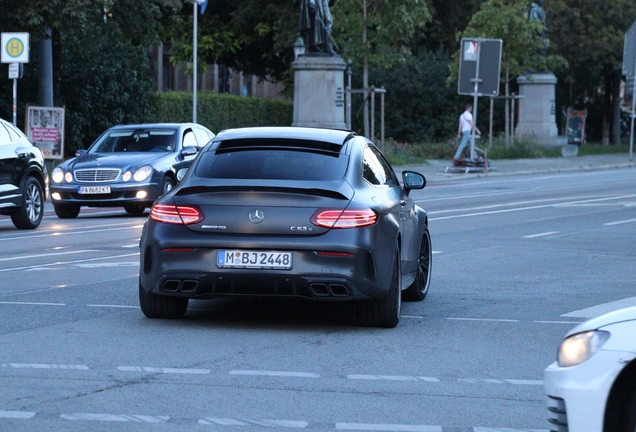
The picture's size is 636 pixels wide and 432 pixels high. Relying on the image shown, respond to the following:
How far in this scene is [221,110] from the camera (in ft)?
162

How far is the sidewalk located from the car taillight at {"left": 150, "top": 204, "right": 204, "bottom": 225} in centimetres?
2566

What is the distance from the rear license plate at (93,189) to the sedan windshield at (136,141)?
54.7 inches

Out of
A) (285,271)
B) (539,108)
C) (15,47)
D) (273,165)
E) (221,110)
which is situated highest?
(15,47)

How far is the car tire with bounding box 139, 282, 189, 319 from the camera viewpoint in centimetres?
941

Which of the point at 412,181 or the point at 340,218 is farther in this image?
the point at 412,181

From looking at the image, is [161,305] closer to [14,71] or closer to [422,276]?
[422,276]

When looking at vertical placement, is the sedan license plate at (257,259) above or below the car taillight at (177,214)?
below

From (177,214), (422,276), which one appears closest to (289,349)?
(177,214)

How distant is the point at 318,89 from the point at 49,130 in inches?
384

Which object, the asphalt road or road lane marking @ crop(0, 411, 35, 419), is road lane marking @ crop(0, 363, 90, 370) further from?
road lane marking @ crop(0, 411, 35, 419)

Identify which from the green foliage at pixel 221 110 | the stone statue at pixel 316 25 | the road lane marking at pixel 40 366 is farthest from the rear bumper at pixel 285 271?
the green foliage at pixel 221 110

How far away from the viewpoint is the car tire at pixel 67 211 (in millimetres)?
21328

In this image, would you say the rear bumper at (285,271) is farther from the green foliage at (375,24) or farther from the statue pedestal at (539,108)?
the statue pedestal at (539,108)

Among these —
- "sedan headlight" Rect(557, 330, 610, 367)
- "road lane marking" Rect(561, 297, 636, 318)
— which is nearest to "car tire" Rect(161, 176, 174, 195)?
"road lane marking" Rect(561, 297, 636, 318)
